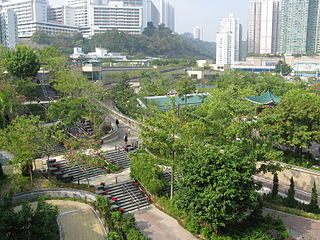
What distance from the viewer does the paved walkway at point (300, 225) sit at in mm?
15070

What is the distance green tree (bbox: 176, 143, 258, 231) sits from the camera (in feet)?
43.0

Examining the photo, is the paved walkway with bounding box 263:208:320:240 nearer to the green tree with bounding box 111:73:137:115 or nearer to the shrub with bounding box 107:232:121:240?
the shrub with bounding box 107:232:121:240

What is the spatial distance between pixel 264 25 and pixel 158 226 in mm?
133317

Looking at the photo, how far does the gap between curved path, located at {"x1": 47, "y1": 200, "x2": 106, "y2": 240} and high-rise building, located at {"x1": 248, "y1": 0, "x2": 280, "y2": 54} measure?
425ft

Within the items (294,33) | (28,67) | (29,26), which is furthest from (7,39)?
(294,33)

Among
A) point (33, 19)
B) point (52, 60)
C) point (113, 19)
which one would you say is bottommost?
point (52, 60)

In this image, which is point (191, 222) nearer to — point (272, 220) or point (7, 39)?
point (272, 220)

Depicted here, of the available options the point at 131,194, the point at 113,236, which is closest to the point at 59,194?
the point at 131,194

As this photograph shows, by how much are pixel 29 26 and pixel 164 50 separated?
4418cm

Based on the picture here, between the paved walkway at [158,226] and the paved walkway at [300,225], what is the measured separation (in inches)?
192

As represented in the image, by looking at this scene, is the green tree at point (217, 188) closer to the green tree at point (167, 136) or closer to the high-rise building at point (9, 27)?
the green tree at point (167, 136)

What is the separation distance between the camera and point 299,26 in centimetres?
11325

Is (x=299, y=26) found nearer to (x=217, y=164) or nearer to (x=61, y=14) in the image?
(x=61, y=14)

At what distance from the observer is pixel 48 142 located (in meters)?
17.6
